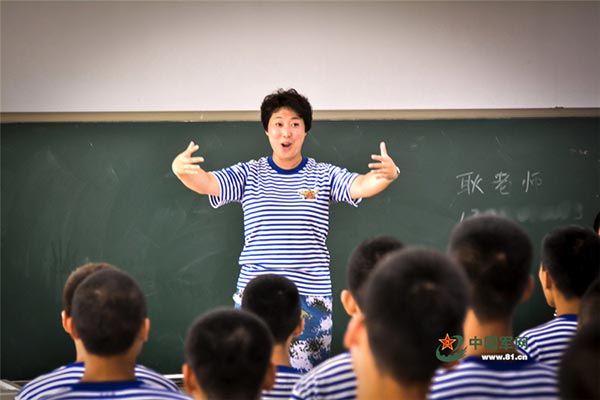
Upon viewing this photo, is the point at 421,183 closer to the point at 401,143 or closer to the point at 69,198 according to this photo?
the point at 401,143

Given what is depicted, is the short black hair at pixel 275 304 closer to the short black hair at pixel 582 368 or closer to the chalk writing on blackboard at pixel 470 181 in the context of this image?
the short black hair at pixel 582 368

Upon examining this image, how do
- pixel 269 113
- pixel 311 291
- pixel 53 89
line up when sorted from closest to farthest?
pixel 311 291
pixel 269 113
pixel 53 89

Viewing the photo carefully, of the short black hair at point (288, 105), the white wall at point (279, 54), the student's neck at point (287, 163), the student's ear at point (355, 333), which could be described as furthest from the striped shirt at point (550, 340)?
the white wall at point (279, 54)

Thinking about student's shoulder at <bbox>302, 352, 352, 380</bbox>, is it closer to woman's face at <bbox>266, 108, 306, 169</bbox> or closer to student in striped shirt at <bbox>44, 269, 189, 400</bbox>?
student in striped shirt at <bbox>44, 269, 189, 400</bbox>

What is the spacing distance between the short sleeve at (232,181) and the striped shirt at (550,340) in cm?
139

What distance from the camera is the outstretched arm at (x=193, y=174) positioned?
2881 mm

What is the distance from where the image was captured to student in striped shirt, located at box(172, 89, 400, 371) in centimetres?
288

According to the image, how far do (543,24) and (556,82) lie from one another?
35cm

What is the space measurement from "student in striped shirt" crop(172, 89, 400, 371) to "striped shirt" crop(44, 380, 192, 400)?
1.27 metres

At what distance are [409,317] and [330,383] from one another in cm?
47

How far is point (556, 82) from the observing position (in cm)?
435

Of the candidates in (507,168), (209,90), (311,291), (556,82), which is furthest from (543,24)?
(311,291)

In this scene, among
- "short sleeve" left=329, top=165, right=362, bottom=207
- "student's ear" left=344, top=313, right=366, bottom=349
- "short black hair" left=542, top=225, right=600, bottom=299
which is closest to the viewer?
"student's ear" left=344, top=313, right=366, bottom=349

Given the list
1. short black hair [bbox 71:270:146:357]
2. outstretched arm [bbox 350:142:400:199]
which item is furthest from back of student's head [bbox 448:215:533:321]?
outstretched arm [bbox 350:142:400:199]
